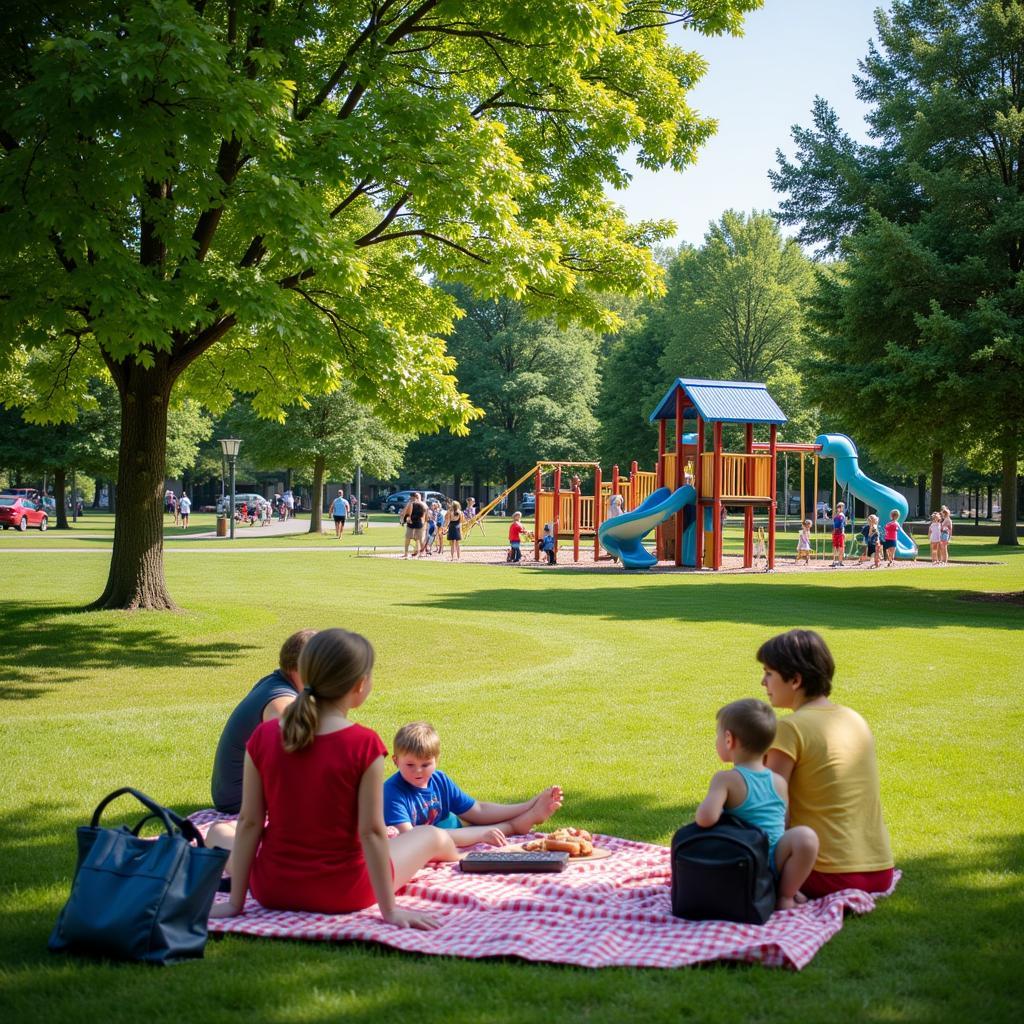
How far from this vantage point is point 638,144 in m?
16.5

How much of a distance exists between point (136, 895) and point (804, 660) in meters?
3.03

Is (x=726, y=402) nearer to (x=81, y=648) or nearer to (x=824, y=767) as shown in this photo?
(x=81, y=648)

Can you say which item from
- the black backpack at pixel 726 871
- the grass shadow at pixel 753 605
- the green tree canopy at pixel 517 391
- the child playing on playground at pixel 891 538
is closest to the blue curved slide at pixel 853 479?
the child playing on playground at pixel 891 538

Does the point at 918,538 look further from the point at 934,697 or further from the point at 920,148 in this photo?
the point at 934,697

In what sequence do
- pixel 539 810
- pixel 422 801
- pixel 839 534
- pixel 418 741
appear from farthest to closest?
pixel 839 534 < pixel 539 810 < pixel 422 801 < pixel 418 741

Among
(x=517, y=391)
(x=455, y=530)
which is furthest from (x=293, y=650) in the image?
(x=517, y=391)

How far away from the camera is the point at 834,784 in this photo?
5.02 meters

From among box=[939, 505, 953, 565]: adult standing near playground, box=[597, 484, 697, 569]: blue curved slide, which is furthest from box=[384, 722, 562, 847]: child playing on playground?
box=[939, 505, 953, 565]: adult standing near playground

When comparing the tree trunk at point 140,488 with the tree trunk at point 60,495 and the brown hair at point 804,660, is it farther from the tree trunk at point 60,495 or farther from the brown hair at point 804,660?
the tree trunk at point 60,495

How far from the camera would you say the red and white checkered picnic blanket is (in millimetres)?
4508

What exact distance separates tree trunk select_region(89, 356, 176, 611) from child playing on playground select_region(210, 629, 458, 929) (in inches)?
416

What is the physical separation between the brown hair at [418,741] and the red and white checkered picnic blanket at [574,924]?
24.5 inches

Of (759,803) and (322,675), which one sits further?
(759,803)

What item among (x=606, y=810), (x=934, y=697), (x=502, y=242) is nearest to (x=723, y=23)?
(x=502, y=242)
